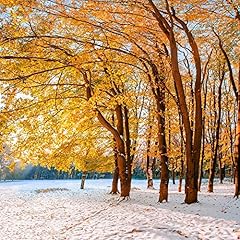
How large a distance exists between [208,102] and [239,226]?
21.4 metres

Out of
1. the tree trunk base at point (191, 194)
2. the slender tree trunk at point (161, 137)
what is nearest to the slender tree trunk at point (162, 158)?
the slender tree trunk at point (161, 137)

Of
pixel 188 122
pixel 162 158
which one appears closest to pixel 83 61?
pixel 188 122

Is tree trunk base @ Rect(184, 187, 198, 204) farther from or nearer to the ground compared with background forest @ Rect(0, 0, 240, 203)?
nearer to the ground

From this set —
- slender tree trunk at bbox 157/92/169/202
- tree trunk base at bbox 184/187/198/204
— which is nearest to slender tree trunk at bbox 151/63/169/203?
slender tree trunk at bbox 157/92/169/202

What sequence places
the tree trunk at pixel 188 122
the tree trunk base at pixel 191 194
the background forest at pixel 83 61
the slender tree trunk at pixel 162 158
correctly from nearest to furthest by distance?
the background forest at pixel 83 61 → the tree trunk at pixel 188 122 → the tree trunk base at pixel 191 194 → the slender tree trunk at pixel 162 158

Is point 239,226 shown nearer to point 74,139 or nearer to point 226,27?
point 226,27

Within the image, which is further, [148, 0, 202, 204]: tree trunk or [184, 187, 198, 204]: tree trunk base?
[184, 187, 198, 204]: tree trunk base

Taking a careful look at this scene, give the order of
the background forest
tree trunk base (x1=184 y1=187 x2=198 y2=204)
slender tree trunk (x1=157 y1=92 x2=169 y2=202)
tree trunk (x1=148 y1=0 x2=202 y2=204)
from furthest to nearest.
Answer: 1. slender tree trunk (x1=157 y1=92 x2=169 y2=202)
2. tree trunk base (x1=184 y1=187 x2=198 y2=204)
3. tree trunk (x1=148 y1=0 x2=202 y2=204)
4. the background forest

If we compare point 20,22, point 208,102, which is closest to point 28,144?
point 20,22

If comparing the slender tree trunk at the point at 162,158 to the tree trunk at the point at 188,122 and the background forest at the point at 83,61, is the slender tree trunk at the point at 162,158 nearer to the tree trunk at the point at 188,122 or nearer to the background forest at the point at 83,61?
the background forest at the point at 83,61

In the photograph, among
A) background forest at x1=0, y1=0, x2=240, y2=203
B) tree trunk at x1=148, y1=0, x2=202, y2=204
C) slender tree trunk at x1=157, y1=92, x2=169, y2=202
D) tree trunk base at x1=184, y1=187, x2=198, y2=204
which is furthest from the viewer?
slender tree trunk at x1=157, y1=92, x2=169, y2=202

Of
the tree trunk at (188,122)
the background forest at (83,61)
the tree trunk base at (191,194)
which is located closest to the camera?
the background forest at (83,61)

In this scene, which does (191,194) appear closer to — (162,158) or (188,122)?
(162,158)

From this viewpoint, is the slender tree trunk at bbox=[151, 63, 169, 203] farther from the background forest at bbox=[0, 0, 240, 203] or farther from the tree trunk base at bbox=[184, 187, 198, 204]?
the tree trunk base at bbox=[184, 187, 198, 204]
